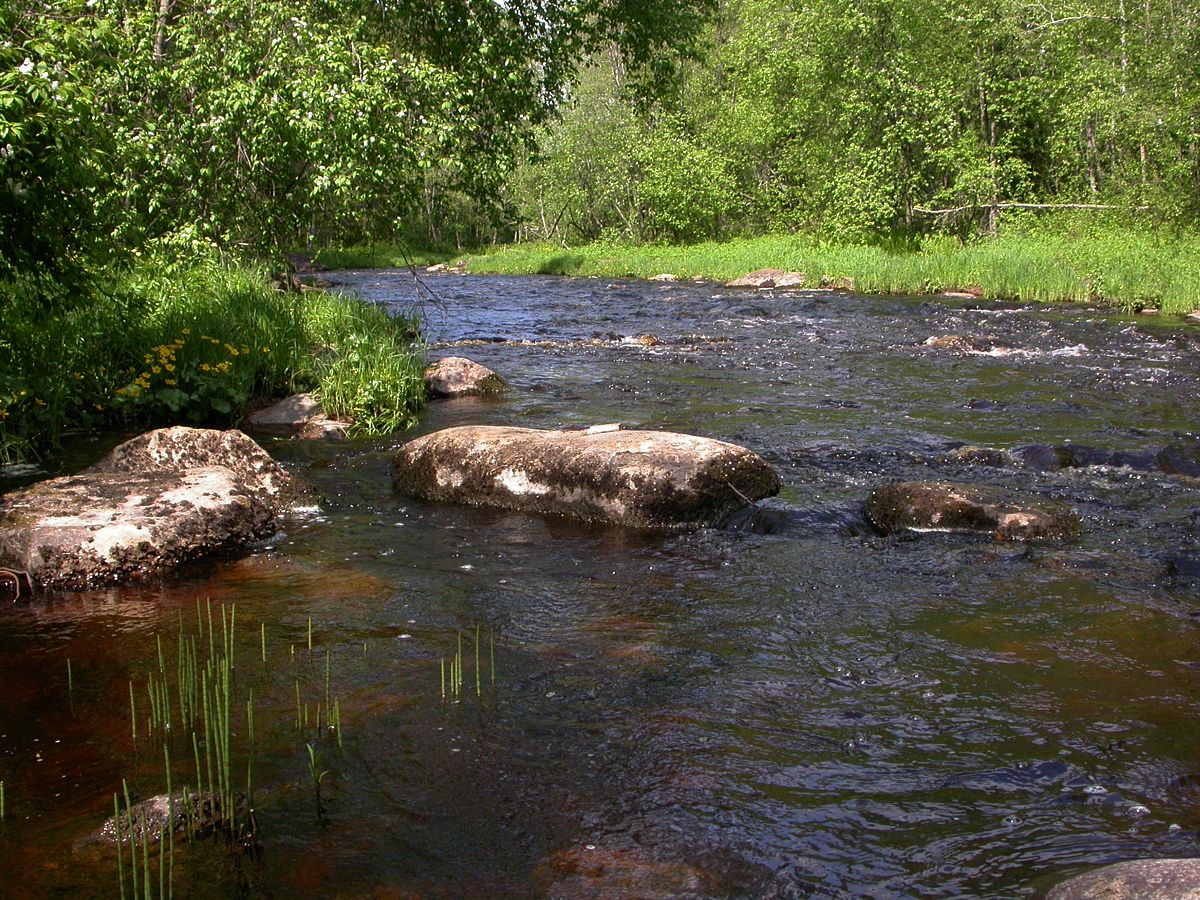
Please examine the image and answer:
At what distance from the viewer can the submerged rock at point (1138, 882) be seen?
3127 millimetres

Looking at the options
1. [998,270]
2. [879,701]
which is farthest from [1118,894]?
[998,270]

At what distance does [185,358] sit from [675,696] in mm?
8439

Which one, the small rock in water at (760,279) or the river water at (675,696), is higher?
the small rock in water at (760,279)

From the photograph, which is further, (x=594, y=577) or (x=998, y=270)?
(x=998, y=270)

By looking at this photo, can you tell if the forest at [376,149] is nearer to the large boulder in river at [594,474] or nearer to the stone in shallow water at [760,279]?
the large boulder in river at [594,474]

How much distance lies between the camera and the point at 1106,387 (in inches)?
528

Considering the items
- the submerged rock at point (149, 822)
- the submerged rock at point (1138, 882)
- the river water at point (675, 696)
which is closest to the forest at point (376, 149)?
the river water at point (675, 696)

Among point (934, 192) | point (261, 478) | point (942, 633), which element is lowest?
point (942, 633)

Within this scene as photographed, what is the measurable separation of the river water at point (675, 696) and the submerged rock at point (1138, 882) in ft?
0.64

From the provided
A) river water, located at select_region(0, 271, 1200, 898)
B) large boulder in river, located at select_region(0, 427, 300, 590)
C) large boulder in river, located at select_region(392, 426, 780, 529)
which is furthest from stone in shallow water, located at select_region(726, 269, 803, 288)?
large boulder in river, located at select_region(0, 427, 300, 590)

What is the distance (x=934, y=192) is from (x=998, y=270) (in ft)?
44.3

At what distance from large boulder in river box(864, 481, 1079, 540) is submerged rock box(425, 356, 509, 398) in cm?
705

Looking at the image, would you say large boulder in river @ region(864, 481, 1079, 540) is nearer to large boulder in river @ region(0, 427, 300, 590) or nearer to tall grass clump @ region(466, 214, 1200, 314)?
large boulder in river @ region(0, 427, 300, 590)

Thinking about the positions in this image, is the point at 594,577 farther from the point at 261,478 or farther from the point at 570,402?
the point at 570,402
